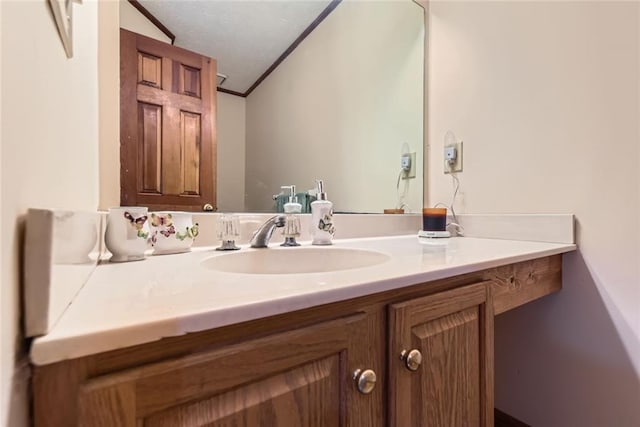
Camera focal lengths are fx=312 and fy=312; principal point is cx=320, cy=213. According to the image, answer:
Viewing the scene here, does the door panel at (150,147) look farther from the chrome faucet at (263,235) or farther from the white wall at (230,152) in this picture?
the chrome faucet at (263,235)

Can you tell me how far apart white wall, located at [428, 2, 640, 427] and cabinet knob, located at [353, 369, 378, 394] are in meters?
0.89

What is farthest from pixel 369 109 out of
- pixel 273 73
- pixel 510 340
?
pixel 510 340

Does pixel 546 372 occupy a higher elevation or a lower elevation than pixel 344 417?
lower

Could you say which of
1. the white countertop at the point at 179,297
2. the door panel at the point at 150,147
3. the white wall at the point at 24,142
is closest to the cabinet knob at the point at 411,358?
the white countertop at the point at 179,297

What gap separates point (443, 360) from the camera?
60 cm

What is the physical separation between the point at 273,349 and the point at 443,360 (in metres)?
0.38

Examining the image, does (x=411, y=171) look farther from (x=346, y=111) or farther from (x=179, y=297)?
(x=179, y=297)

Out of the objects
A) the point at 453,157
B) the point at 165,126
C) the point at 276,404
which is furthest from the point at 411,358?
the point at 453,157

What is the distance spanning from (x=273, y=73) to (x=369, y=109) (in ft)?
1.61

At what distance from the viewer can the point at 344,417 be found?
1.46 ft

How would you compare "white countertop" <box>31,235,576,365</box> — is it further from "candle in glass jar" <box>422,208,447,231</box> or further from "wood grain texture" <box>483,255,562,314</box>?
"candle in glass jar" <box>422,208,447,231</box>

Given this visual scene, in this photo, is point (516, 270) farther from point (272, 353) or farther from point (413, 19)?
point (413, 19)

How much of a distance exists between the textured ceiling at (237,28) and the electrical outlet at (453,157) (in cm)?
77

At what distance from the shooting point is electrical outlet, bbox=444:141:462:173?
4.26ft
